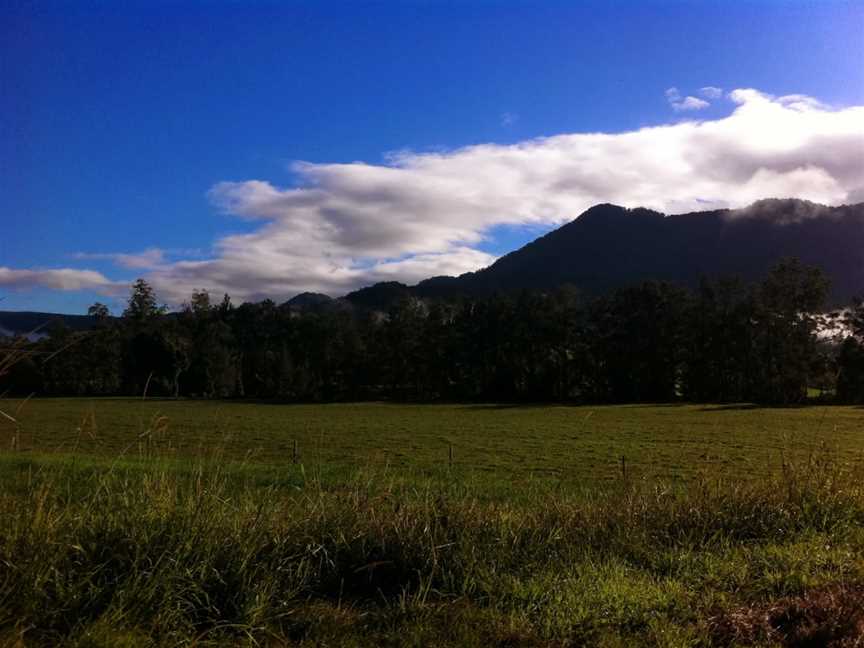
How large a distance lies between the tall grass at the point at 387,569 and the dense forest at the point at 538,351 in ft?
263

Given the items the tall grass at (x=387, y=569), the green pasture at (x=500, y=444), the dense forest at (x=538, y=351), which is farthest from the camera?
the dense forest at (x=538, y=351)

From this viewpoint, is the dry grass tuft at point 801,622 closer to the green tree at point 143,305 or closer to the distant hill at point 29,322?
the distant hill at point 29,322

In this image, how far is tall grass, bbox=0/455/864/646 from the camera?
4633 millimetres

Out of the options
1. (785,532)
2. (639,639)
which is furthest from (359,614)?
(785,532)

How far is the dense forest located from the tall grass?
8007 cm

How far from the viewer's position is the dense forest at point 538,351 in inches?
3541

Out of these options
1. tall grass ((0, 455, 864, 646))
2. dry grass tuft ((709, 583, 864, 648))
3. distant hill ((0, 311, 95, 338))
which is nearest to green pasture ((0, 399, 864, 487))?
tall grass ((0, 455, 864, 646))

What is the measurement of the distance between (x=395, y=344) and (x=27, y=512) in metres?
103

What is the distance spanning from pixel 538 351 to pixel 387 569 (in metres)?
96.6

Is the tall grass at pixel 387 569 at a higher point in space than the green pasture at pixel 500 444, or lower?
higher

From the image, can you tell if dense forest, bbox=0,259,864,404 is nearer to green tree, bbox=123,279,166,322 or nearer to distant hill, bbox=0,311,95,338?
green tree, bbox=123,279,166,322

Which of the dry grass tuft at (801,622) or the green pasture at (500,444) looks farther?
the green pasture at (500,444)

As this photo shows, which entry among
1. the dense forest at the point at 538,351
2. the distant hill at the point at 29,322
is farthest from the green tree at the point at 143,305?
the distant hill at the point at 29,322

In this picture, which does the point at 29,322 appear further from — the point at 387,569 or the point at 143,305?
the point at 143,305
